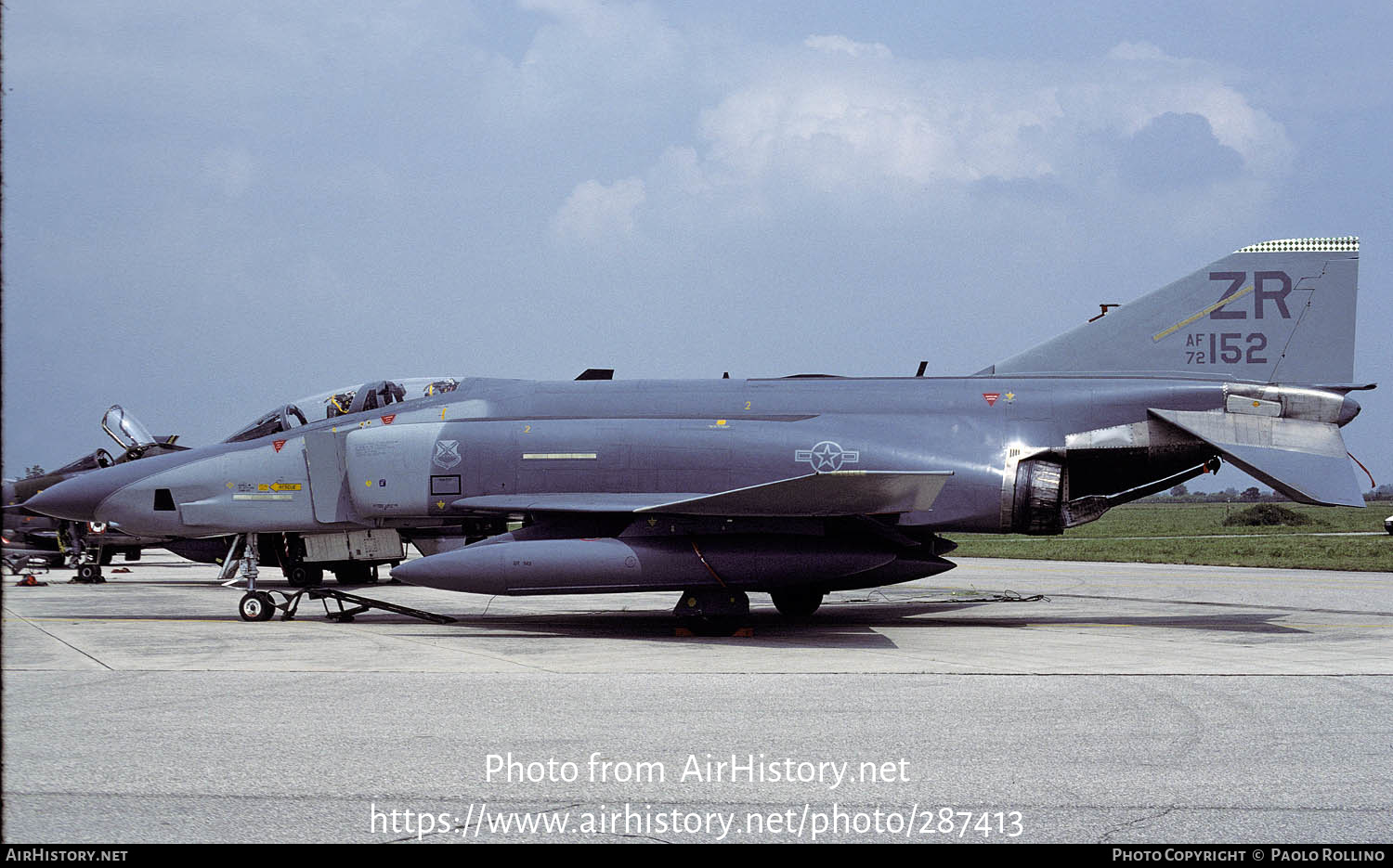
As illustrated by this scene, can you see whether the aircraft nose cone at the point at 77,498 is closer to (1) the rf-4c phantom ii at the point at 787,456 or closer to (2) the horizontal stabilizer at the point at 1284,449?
(1) the rf-4c phantom ii at the point at 787,456

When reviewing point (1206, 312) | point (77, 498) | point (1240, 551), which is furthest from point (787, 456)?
Answer: point (1240, 551)

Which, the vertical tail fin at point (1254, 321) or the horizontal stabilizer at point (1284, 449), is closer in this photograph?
the horizontal stabilizer at point (1284, 449)

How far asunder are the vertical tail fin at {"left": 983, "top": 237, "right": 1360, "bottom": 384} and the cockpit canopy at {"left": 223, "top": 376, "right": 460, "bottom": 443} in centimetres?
839

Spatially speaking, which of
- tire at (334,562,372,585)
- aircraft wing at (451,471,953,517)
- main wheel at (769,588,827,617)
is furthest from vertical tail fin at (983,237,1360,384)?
tire at (334,562,372,585)

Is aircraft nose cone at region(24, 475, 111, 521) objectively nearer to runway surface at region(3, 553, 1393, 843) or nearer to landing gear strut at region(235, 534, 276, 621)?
runway surface at region(3, 553, 1393, 843)

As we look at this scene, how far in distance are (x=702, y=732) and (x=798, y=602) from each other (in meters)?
8.38

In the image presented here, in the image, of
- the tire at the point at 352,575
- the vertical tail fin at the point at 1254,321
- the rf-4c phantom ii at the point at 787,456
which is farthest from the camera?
the tire at the point at 352,575

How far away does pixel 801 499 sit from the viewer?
40.7ft

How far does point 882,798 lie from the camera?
17.6 feet

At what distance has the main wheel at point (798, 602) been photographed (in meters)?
15.1

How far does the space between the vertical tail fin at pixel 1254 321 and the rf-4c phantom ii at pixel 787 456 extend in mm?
25

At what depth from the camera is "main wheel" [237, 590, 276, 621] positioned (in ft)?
48.1

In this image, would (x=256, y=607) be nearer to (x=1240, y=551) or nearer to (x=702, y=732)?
(x=702, y=732)

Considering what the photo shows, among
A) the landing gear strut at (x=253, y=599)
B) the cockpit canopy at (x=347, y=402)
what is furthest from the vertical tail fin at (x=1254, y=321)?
the landing gear strut at (x=253, y=599)
